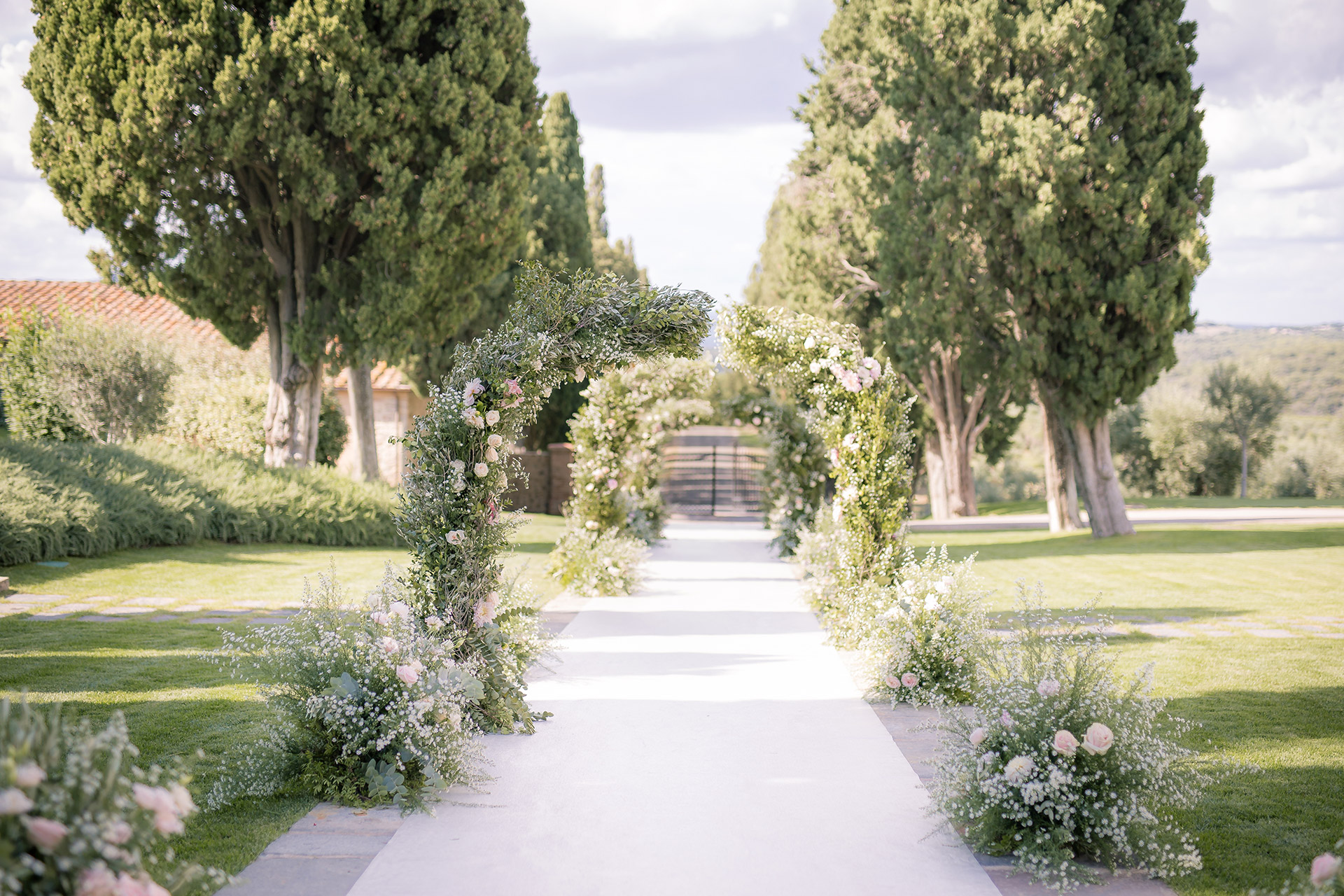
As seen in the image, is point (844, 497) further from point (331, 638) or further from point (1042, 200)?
→ point (1042, 200)

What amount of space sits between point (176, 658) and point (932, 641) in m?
5.17

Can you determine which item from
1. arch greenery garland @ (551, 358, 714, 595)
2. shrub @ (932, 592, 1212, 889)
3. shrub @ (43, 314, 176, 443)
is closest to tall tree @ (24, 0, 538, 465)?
shrub @ (43, 314, 176, 443)

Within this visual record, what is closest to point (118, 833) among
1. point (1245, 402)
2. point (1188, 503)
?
point (1188, 503)

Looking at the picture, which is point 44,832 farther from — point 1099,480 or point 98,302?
point 98,302

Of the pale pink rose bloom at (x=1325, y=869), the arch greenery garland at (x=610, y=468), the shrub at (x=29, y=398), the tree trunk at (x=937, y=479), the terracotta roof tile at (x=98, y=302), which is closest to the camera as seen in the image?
the pale pink rose bloom at (x=1325, y=869)

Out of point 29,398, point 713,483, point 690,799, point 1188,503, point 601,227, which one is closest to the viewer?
point 690,799

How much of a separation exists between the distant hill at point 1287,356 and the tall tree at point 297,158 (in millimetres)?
24941

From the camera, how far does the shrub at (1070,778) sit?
329 cm

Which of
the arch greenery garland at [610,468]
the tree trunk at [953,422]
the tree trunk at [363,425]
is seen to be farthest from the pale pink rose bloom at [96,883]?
the tree trunk at [953,422]

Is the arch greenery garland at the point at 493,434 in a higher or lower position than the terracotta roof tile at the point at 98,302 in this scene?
lower

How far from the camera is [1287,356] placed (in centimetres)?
5081

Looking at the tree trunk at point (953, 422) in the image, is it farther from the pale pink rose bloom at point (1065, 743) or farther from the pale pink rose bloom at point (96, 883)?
the pale pink rose bloom at point (96, 883)

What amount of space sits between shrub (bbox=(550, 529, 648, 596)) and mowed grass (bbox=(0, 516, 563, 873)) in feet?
1.03

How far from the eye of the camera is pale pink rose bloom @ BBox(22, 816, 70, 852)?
179cm
